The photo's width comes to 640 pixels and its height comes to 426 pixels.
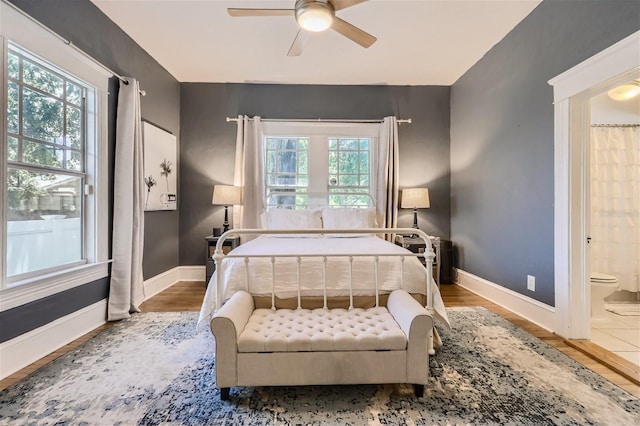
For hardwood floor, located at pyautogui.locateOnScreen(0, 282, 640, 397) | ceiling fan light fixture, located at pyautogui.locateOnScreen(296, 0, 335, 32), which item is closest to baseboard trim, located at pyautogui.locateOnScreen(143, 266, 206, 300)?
hardwood floor, located at pyautogui.locateOnScreen(0, 282, 640, 397)

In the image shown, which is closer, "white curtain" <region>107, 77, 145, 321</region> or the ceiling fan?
the ceiling fan

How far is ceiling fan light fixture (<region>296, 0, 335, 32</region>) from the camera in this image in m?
2.01

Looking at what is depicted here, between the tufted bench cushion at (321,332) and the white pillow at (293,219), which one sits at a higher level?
the white pillow at (293,219)

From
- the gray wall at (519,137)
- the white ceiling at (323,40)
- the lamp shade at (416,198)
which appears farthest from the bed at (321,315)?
the white ceiling at (323,40)

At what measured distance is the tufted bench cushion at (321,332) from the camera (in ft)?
5.21

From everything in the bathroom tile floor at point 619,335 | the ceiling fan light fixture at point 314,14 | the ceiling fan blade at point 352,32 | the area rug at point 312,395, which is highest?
the ceiling fan blade at point 352,32

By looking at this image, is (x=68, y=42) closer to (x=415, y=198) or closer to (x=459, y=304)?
(x=415, y=198)

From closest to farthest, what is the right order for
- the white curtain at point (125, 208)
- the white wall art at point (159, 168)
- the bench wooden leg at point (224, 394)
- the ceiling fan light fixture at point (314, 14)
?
the bench wooden leg at point (224, 394)
the ceiling fan light fixture at point (314, 14)
the white curtain at point (125, 208)
the white wall art at point (159, 168)

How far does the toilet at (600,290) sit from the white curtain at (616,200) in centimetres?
87

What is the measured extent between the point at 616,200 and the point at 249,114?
4671mm

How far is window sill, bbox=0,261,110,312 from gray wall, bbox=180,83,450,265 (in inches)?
64.8

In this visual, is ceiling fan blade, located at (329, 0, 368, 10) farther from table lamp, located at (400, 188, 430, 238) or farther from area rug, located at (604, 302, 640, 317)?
area rug, located at (604, 302, 640, 317)

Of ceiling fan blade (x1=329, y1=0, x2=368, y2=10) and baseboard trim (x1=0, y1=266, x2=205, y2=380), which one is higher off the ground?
ceiling fan blade (x1=329, y1=0, x2=368, y2=10)

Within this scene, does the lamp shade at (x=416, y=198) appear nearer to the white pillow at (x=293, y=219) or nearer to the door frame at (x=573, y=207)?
the white pillow at (x=293, y=219)
